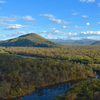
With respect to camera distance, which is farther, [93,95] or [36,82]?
[36,82]

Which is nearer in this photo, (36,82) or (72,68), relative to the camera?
(36,82)

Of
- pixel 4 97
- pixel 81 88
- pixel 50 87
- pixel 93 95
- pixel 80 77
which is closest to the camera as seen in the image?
pixel 93 95

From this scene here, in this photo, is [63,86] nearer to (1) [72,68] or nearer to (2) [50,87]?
(2) [50,87]

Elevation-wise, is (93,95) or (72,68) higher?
(72,68)

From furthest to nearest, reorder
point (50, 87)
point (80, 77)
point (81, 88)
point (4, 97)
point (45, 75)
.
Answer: point (80, 77) → point (45, 75) → point (50, 87) → point (81, 88) → point (4, 97)

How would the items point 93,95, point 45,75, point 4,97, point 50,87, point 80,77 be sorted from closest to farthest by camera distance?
point 93,95
point 4,97
point 50,87
point 45,75
point 80,77

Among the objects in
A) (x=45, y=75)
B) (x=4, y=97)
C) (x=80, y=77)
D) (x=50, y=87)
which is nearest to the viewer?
(x=4, y=97)

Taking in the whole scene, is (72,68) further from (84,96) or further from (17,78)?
(17,78)

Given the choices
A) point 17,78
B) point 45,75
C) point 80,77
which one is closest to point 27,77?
point 17,78

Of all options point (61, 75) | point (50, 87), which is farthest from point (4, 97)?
point (61, 75)
